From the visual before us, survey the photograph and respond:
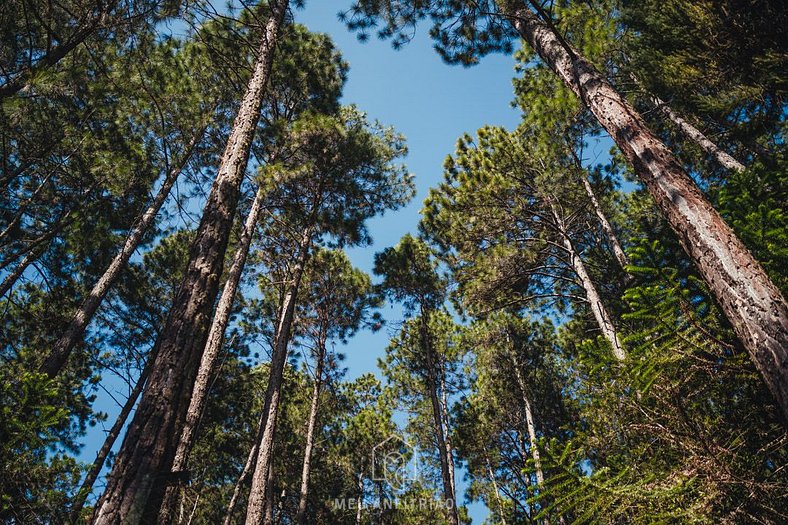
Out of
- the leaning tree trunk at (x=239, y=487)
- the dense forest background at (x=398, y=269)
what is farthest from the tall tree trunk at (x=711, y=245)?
the leaning tree trunk at (x=239, y=487)

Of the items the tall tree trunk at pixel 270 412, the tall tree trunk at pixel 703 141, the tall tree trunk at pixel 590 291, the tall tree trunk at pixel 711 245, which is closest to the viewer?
the tall tree trunk at pixel 711 245

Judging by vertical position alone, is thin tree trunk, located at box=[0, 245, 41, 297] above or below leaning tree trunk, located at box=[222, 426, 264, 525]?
above

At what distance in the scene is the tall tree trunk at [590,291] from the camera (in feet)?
23.4

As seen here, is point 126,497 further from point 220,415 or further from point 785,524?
point 220,415

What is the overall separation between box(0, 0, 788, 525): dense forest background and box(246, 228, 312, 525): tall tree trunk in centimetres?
5

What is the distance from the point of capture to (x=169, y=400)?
253 centimetres

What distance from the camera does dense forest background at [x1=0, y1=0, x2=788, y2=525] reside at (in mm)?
2826

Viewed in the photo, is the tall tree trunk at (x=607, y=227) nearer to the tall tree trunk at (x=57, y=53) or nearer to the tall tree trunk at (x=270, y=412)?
the tall tree trunk at (x=270, y=412)

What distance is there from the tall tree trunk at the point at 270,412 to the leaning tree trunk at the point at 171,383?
5.23 meters

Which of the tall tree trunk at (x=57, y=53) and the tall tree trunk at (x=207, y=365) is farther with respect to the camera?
the tall tree trunk at (x=207, y=365)

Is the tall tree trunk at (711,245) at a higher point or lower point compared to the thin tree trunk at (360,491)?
lower

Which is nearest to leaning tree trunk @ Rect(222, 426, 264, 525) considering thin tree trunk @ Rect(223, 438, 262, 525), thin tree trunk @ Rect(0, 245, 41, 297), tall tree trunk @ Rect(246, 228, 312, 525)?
thin tree trunk @ Rect(223, 438, 262, 525)

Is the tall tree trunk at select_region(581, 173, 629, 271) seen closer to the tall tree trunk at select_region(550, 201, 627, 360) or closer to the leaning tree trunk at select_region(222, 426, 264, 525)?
the tall tree trunk at select_region(550, 201, 627, 360)

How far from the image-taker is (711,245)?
2824 millimetres
